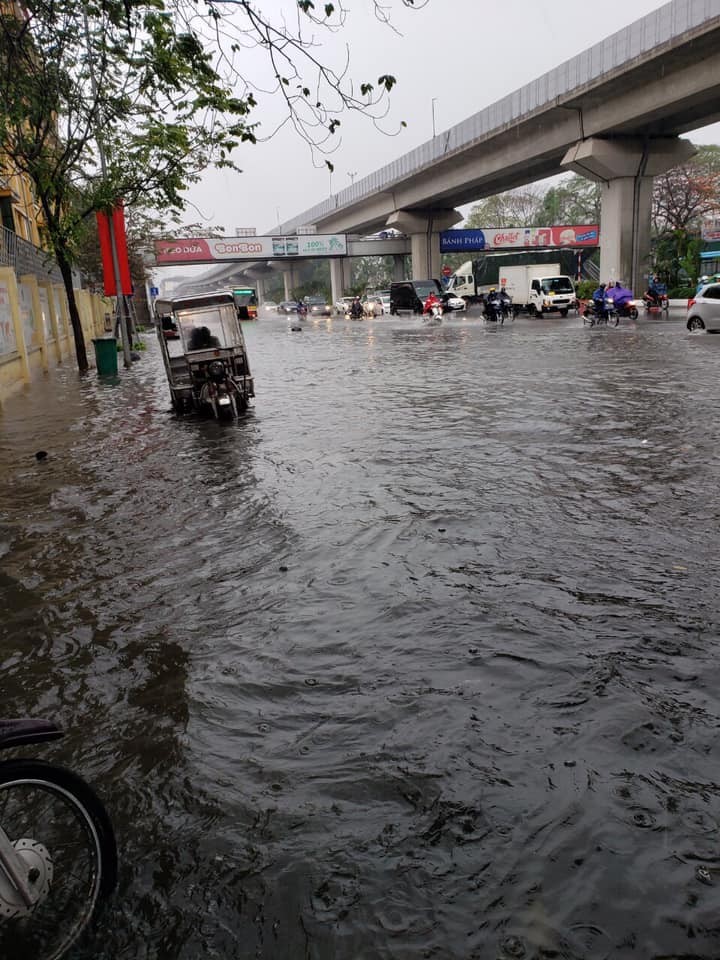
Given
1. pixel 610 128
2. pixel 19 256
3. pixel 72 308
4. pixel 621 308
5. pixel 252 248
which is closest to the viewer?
pixel 19 256

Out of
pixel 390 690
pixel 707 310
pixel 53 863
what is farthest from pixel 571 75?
pixel 53 863

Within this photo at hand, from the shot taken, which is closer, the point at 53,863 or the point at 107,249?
the point at 53,863

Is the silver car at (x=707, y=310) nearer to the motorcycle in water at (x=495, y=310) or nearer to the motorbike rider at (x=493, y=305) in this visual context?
the motorcycle in water at (x=495, y=310)

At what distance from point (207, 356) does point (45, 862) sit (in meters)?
11.5

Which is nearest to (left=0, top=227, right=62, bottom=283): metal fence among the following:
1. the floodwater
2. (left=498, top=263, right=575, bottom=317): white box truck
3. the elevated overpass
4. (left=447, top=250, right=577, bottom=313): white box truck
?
the floodwater

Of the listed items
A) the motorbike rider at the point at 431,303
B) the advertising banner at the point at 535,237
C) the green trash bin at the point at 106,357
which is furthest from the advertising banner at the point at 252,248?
the green trash bin at the point at 106,357

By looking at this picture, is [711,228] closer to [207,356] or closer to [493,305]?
[493,305]

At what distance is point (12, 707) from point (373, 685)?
1.83 metres

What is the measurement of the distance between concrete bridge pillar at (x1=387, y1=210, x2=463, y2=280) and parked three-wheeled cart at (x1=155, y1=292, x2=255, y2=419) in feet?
174

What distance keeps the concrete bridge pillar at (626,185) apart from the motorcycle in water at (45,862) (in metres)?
40.1

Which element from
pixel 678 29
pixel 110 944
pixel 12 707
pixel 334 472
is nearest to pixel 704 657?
pixel 110 944

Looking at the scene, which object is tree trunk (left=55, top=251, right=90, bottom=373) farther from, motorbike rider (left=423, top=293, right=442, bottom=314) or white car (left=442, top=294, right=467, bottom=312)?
white car (left=442, top=294, right=467, bottom=312)

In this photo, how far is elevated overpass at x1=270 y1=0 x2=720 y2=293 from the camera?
2972 cm

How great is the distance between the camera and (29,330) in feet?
76.6
